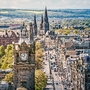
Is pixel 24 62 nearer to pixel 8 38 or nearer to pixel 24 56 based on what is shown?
pixel 24 56

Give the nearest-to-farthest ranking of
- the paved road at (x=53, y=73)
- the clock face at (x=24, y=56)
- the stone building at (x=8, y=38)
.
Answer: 1. the clock face at (x=24, y=56)
2. the paved road at (x=53, y=73)
3. the stone building at (x=8, y=38)

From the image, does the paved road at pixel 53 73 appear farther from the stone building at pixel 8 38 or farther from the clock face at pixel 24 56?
the clock face at pixel 24 56

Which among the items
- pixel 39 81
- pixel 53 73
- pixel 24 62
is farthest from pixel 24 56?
pixel 53 73

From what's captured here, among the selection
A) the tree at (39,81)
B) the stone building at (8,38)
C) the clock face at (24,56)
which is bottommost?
the tree at (39,81)

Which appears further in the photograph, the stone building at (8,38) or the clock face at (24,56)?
the stone building at (8,38)

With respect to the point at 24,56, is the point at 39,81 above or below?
below

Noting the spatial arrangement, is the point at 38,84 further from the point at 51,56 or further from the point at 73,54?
the point at 51,56

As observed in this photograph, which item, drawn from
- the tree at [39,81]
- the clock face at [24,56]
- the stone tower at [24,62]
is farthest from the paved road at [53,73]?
the clock face at [24,56]

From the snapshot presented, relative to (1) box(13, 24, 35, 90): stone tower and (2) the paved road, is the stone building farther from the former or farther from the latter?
(1) box(13, 24, 35, 90): stone tower
